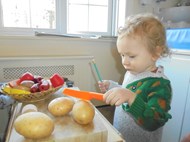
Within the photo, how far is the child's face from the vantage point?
0.58 meters

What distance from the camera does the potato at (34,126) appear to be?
34 cm

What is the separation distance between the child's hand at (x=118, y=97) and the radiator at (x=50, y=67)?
960 millimetres

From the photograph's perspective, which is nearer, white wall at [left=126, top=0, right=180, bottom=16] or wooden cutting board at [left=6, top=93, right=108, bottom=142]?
wooden cutting board at [left=6, top=93, right=108, bottom=142]

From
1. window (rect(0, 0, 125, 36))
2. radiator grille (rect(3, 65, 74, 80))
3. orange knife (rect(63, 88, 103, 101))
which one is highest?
window (rect(0, 0, 125, 36))

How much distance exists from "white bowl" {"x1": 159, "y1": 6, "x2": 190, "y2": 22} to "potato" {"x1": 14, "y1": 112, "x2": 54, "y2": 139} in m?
1.41

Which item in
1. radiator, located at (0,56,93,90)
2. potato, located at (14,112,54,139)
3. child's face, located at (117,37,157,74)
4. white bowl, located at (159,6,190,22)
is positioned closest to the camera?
potato, located at (14,112,54,139)

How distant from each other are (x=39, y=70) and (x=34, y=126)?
3.36 feet

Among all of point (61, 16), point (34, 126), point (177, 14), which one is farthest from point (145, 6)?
point (34, 126)

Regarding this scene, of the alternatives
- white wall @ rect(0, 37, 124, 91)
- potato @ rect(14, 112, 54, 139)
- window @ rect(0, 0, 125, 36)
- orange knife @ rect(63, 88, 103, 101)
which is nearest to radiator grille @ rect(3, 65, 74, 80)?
white wall @ rect(0, 37, 124, 91)

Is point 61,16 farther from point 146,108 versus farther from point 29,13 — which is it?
point 146,108

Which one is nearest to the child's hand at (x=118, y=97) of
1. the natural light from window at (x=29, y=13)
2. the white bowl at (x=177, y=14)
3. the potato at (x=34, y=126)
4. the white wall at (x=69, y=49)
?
the potato at (x=34, y=126)

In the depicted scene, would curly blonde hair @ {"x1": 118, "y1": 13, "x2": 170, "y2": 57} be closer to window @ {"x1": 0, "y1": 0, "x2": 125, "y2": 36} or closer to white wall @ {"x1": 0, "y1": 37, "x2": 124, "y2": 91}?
white wall @ {"x1": 0, "y1": 37, "x2": 124, "y2": 91}

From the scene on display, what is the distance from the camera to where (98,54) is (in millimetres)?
1609

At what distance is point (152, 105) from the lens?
1.60 ft
